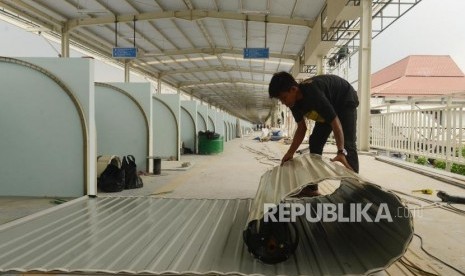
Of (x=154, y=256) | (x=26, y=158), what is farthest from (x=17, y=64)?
(x=154, y=256)

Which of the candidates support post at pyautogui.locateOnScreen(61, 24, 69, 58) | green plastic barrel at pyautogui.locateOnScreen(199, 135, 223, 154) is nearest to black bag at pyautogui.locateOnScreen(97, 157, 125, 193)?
green plastic barrel at pyautogui.locateOnScreen(199, 135, 223, 154)

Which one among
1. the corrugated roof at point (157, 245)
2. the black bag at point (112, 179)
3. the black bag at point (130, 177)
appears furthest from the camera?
the black bag at point (130, 177)

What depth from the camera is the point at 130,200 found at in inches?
171

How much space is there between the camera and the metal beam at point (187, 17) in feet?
48.1

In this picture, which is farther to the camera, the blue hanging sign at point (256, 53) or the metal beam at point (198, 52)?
the metal beam at point (198, 52)

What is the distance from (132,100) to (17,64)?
2.31 meters

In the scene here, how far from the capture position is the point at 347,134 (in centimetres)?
397

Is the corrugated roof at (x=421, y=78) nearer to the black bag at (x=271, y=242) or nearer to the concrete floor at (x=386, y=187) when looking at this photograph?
the concrete floor at (x=386, y=187)

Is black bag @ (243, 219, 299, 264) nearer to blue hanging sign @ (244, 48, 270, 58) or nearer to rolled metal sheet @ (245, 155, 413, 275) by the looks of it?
rolled metal sheet @ (245, 155, 413, 275)

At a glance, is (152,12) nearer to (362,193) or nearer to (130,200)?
(130,200)

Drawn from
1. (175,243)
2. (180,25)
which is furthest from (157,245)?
(180,25)

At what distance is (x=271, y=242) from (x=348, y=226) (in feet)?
3.20

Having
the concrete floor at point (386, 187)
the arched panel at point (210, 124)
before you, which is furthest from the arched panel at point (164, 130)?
the arched panel at point (210, 124)

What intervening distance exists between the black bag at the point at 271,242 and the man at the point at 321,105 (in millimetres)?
1031
